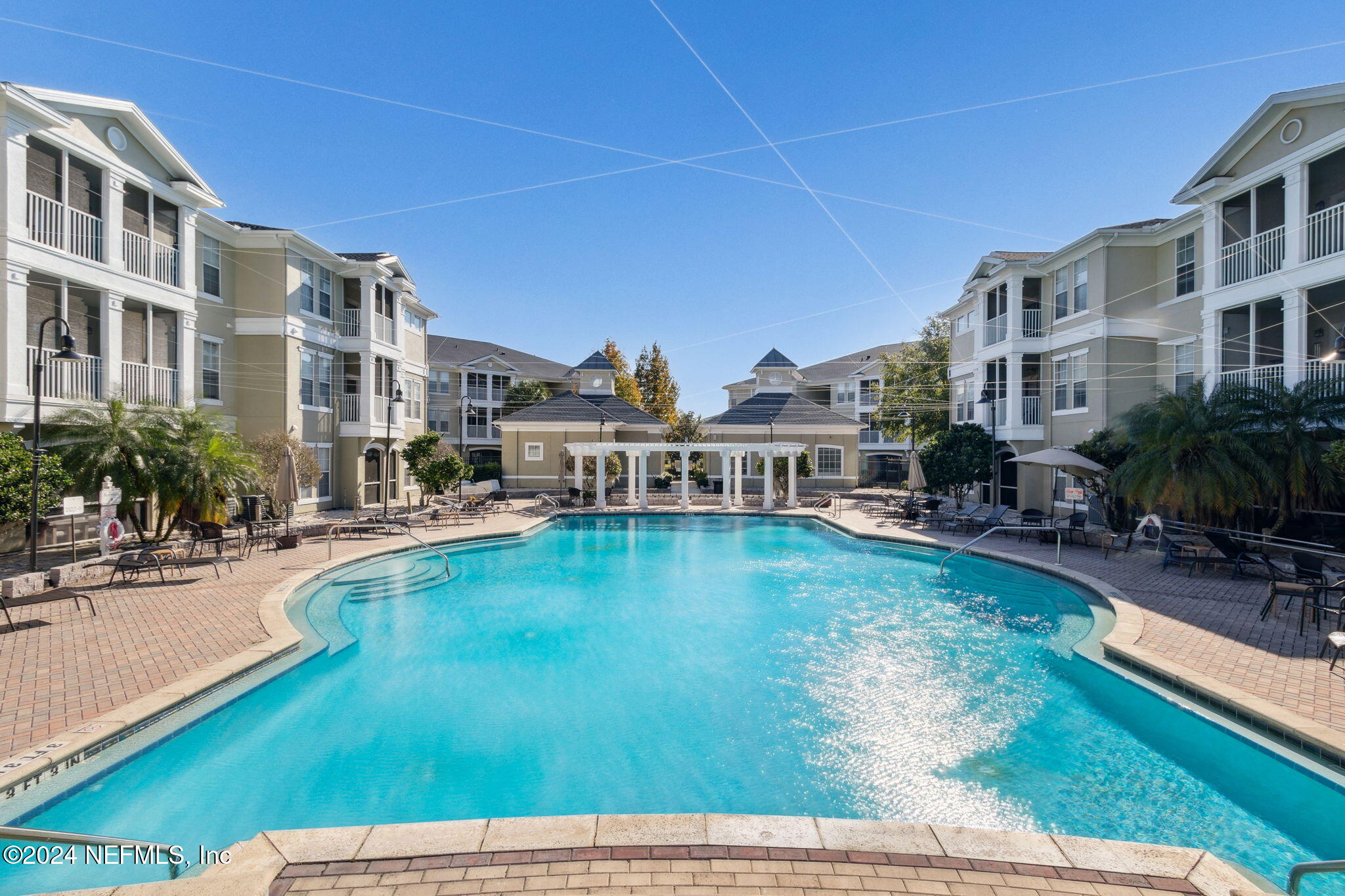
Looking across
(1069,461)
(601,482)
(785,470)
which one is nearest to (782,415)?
(785,470)

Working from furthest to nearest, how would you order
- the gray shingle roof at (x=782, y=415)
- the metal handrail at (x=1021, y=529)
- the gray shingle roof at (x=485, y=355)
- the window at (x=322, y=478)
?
1. the gray shingle roof at (x=485, y=355)
2. the gray shingle roof at (x=782, y=415)
3. the window at (x=322, y=478)
4. the metal handrail at (x=1021, y=529)

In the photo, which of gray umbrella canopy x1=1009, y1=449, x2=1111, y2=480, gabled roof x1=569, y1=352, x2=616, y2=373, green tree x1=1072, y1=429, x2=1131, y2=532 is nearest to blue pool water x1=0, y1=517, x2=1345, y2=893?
gray umbrella canopy x1=1009, y1=449, x2=1111, y2=480

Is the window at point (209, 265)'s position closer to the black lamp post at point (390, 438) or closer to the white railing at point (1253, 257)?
the black lamp post at point (390, 438)

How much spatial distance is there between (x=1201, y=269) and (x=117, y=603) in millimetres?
23677

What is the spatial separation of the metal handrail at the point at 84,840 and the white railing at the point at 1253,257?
20.1 m

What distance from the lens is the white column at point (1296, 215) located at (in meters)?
13.5

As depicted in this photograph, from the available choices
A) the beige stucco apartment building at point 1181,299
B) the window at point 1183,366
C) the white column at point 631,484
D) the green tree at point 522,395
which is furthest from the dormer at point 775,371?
the window at point 1183,366

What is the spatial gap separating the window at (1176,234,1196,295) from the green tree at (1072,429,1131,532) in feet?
14.1

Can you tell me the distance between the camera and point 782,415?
33.2 meters

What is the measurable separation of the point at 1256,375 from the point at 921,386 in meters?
15.9

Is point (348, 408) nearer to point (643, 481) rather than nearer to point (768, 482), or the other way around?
point (643, 481)

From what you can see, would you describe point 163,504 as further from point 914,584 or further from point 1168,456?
point 1168,456

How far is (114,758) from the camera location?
528 cm

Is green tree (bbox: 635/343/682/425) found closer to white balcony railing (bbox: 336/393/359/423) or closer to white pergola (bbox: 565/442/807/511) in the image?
white pergola (bbox: 565/442/807/511)
